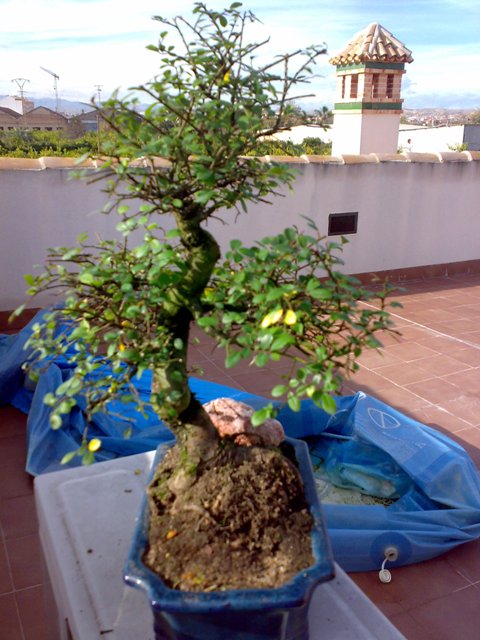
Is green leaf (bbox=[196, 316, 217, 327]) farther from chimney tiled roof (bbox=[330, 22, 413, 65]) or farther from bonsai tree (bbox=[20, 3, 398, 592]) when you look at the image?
chimney tiled roof (bbox=[330, 22, 413, 65])

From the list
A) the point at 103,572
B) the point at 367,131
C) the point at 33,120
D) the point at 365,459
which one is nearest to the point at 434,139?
the point at 367,131

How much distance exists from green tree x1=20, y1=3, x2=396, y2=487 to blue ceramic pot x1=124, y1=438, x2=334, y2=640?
0.25 meters

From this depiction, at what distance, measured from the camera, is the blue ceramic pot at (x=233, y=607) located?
0.97 m

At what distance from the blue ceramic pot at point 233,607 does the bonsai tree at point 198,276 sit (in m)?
0.24

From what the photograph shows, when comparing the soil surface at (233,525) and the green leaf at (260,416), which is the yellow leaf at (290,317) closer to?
the green leaf at (260,416)

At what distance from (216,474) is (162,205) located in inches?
21.8

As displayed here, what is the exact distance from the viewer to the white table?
3.82 ft

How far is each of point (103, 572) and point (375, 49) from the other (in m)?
9.99

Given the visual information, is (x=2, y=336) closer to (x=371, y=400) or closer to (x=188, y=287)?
(x=371, y=400)

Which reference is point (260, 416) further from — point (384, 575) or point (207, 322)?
point (384, 575)

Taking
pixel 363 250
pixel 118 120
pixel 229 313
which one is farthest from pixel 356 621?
pixel 363 250

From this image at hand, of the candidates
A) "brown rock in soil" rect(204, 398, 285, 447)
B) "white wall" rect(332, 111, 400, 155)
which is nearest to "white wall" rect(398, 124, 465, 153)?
"white wall" rect(332, 111, 400, 155)

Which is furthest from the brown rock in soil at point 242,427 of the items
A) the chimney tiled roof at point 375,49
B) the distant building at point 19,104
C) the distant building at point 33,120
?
the distant building at point 19,104

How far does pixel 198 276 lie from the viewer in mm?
1137
